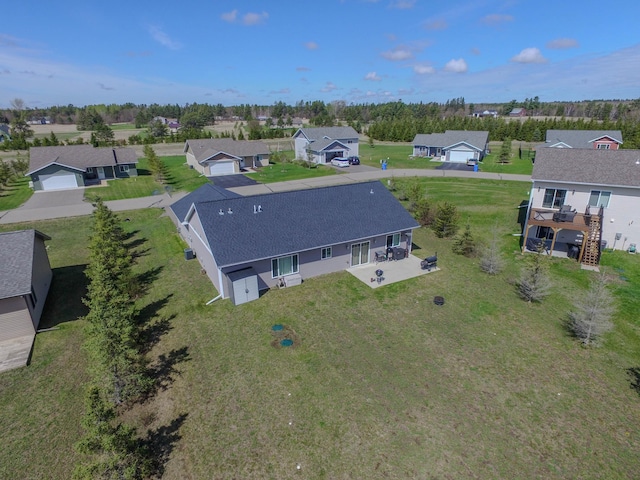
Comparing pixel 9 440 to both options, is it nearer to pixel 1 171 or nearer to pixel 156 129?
pixel 1 171

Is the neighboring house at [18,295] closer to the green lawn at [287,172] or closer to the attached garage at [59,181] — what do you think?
the attached garage at [59,181]

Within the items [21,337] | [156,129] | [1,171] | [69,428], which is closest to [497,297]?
[69,428]

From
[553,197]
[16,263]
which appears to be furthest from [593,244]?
[16,263]

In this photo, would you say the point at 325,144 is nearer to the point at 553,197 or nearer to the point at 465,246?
the point at 553,197

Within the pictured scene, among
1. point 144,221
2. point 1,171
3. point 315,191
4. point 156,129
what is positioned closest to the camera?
point 315,191

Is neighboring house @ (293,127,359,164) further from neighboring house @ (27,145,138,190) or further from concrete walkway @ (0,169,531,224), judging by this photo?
neighboring house @ (27,145,138,190)

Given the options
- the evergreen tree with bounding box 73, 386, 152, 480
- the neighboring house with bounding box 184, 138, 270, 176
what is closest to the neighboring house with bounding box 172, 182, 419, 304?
the evergreen tree with bounding box 73, 386, 152, 480

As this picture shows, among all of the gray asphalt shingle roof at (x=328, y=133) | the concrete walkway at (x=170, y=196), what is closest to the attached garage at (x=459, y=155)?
the concrete walkway at (x=170, y=196)
